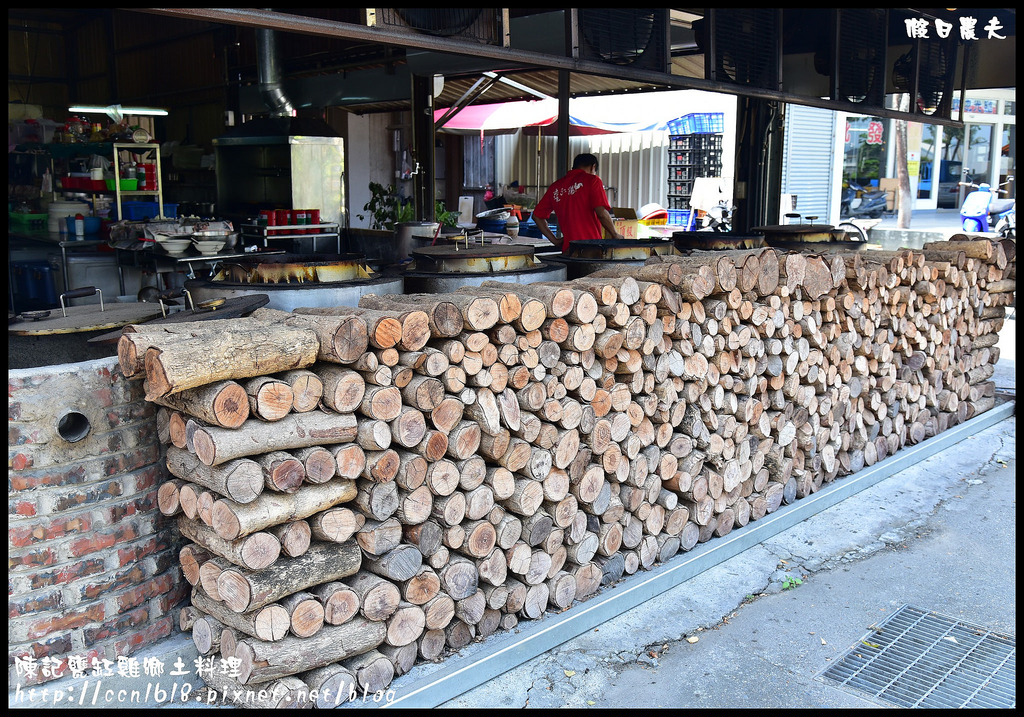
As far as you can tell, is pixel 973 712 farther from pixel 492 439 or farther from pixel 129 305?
pixel 129 305

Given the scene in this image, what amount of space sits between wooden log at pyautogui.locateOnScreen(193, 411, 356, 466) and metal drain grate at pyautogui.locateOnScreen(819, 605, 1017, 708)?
2591mm

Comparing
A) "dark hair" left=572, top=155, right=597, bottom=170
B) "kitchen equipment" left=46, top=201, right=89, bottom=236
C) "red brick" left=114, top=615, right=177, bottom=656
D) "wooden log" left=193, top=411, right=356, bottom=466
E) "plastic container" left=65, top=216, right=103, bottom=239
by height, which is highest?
"dark hair" left=572, top=155, right=597, bottom=170

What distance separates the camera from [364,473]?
3.51 m

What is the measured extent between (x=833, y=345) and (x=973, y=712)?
9.31 ft

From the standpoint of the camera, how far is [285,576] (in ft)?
10.7

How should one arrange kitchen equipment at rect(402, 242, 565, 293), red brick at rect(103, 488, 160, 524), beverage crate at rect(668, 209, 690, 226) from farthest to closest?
beverage crate at rect(668, 209, 690, 226) < kitchen equipment at rect(402, 242, 565, 293) < red brick at rect(103, 488, 160, 524)

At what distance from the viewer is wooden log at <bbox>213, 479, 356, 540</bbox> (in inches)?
123

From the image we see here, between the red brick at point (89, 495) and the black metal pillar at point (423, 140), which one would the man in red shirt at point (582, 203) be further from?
the red brick at point (89, 495)

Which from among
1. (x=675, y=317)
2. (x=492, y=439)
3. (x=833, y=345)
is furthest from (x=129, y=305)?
(x=833, y=345)

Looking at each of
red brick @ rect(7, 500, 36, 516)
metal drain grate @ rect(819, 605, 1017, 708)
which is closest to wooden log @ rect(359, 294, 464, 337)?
red brick @ rect(7, 500, 36, 516)

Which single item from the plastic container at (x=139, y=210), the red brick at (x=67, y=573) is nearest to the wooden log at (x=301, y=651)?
the red brick at (x=67, y=573)

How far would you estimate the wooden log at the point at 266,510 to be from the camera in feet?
10.3

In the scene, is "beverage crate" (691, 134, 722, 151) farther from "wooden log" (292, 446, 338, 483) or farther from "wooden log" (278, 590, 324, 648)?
"wooden log" (278, 590, 324, 648)

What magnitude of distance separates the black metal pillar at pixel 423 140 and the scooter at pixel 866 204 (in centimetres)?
2171
